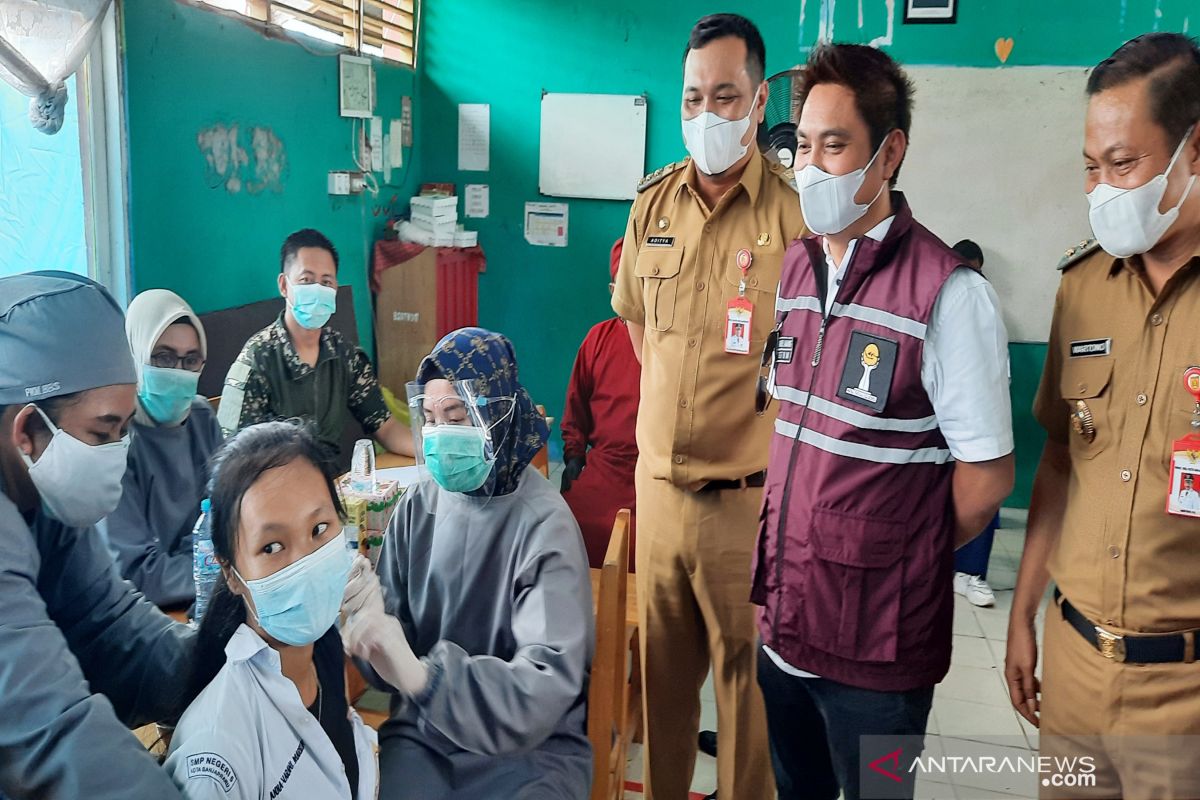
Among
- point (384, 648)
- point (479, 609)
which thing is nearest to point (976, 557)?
point (479, 609)

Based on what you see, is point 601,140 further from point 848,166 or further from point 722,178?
point 848,166

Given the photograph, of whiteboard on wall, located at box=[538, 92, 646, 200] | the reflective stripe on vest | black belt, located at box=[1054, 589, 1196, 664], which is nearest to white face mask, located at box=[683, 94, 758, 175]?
the reflective stripe on vest

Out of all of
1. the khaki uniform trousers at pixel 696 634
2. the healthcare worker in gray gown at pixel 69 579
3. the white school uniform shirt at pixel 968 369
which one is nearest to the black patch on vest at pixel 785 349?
the white school uniform shirt at pixel 968 369

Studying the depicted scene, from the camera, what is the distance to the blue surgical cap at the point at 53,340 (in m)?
1.25

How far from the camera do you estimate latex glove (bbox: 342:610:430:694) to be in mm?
1456

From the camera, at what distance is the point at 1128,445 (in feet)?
4.73

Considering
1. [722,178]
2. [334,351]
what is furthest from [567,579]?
[334,351]

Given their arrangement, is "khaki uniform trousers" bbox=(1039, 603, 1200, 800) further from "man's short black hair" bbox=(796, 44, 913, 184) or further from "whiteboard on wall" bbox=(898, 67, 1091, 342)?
"whiteboard on wall" bbox=(898, 67, 1091, 342)

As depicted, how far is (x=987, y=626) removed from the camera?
363cm

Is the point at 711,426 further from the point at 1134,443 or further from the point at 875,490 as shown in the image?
the point at 1134,443

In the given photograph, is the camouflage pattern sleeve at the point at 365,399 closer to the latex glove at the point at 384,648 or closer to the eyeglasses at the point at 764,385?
the eyeglasses at the point at 764,385

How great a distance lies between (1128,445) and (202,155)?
10.0 feet

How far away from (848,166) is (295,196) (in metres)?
3.06

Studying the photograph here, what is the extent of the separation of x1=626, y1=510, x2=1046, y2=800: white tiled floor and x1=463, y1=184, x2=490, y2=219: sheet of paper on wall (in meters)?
3.25
